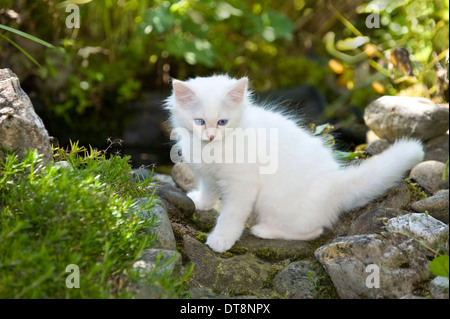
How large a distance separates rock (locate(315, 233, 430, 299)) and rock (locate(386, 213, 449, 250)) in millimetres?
56

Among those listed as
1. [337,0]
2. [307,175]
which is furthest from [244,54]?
[307,175]

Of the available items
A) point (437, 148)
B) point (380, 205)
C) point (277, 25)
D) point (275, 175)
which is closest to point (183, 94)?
point (275, 175)

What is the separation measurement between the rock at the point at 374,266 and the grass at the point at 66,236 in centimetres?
75

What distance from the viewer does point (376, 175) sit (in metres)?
2.85

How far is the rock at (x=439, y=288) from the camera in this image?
2.16 meters

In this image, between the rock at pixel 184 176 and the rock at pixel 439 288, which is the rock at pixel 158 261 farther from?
the rock at pixel 184 176

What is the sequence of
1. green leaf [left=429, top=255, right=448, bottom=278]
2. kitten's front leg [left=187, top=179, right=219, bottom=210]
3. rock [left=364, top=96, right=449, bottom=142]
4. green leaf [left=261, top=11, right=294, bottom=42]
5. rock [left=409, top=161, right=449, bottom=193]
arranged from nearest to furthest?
green leaf [left=429, top=255, right=448, bottom=278]
kitten's front leg [left=187, top=179, right=219, bottom=210]
rock [left=409, top=161, right=449, bottom=193]
rock [left=364, top=96, right=449, bottom=142]
green leaf [left=261, top=11, right=294, bottom=42]

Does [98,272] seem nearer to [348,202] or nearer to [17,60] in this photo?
[348,202]

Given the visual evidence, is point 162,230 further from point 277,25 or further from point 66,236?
point 277,25

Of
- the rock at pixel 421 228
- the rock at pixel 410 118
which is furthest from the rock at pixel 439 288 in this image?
the rock at pixel 410 118

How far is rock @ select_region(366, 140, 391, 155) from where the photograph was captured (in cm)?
384

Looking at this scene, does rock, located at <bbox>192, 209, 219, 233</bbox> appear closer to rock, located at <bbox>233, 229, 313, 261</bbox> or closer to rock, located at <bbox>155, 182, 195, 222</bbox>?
rock, located at <bbox>155, 182, 195, 222</bbox>

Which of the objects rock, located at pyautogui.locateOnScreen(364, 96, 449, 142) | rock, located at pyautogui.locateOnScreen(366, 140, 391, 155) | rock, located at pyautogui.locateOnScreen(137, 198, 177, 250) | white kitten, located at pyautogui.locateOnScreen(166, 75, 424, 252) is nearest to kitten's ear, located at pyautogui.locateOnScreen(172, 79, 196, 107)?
white kitten, located at pyautogui.locateOnScreen(166, 75, 424, 252)

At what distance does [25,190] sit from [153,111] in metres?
3.24
